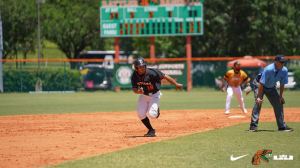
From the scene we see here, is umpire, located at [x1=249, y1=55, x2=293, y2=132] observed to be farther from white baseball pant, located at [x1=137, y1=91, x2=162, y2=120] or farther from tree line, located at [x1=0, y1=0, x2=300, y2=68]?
tree line, located at [x1=0, y1=0, x2=300, y2=68]

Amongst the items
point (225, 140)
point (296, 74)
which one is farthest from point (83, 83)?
point (225, 140)

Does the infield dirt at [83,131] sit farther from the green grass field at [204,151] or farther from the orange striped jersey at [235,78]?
the orange striped jersey at [235,78]

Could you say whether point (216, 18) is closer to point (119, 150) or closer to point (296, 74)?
point (296, 74)

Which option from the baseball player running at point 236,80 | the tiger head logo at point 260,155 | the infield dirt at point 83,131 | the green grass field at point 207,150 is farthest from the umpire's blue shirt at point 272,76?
the baseball player running at point 236,80

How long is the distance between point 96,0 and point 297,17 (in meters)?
18.3

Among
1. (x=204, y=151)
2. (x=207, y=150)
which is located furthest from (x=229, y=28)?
(x=204, y=151)

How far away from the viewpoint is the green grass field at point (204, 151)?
10406 millimetres

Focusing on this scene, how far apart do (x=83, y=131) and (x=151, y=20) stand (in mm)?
24094

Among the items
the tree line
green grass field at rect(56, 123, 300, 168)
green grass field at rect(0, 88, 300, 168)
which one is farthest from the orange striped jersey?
the tree line

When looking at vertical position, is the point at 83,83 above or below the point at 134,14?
below

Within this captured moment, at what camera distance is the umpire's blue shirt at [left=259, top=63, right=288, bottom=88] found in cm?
1486

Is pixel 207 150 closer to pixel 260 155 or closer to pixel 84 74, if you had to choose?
pixel 260 155

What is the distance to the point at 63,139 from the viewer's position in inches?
575

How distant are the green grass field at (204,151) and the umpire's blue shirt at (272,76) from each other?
106 centimetres
